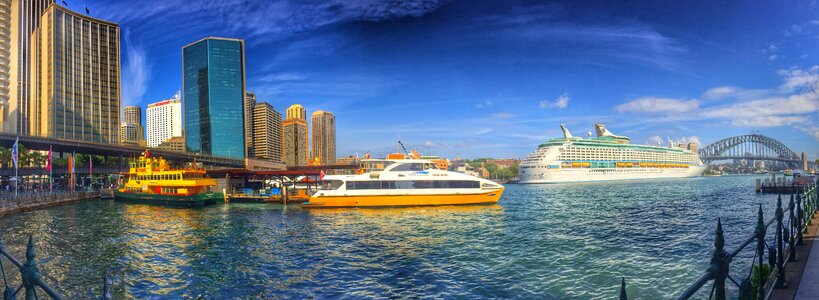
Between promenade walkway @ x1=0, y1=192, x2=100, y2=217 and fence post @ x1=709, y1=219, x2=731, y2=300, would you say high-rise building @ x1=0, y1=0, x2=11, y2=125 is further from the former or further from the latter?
fence post @ x1=709, y1=219, x2=731, y2=300

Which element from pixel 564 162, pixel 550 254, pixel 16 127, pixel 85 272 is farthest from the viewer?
pixel 16 127

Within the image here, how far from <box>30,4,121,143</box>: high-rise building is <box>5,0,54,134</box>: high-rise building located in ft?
4.73

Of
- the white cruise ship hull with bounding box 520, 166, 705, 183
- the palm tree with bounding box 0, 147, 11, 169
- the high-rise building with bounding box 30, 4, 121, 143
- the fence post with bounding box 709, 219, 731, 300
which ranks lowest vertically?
the white cruise ship hull with bounding box 520, 166, 705, 183

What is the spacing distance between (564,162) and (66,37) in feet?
559

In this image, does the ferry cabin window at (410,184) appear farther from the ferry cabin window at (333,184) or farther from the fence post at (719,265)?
the fence post at (719,265)

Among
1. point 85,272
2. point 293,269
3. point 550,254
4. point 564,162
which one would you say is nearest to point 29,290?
point 293,269

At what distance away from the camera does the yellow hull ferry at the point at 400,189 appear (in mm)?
41344

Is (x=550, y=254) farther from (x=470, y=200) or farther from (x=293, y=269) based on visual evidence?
(x=470, y=200)

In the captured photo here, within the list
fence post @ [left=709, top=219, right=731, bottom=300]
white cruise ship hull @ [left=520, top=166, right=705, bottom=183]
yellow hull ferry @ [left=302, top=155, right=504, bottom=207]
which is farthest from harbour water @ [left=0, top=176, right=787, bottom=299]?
white cruise ship hull @ [left=520, top=166, right=705, bottom=183]

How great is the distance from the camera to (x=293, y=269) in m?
16.8

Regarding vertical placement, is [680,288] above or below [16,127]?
below

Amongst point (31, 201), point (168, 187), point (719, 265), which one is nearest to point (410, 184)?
point (168, 187)

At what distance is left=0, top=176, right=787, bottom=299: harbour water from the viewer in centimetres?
1419

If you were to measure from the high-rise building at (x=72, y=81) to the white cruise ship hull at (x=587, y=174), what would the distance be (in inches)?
5833
